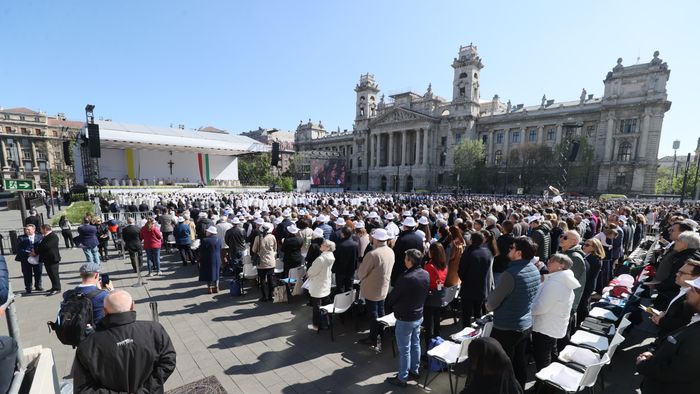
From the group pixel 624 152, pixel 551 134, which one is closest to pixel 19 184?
pixel 551 134

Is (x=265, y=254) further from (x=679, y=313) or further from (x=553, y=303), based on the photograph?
(x=679, y=313)

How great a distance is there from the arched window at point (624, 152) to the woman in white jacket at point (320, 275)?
54.1 metres

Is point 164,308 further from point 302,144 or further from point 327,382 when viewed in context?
point 302,144

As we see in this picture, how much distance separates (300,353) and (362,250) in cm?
250

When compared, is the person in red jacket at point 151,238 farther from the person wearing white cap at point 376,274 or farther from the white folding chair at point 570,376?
the white folding chair at point 570,376

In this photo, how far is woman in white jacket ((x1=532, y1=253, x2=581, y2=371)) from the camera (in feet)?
11.3

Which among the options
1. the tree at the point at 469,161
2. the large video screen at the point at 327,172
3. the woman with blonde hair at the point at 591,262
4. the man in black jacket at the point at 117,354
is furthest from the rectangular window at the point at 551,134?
the man in black jacket at the point at 117,354

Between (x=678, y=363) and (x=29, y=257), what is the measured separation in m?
11.4

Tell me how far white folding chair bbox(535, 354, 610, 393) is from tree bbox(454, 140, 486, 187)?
46.3m

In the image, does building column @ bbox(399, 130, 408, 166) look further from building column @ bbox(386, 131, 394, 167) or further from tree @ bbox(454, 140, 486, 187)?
tree @ bbox(454, 140, 486, 187)

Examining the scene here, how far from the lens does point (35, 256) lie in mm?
7176

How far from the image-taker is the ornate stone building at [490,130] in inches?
1588

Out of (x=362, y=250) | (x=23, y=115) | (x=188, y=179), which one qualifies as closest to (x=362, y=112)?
(x=188, y=179)

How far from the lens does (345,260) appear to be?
18.9 ft
